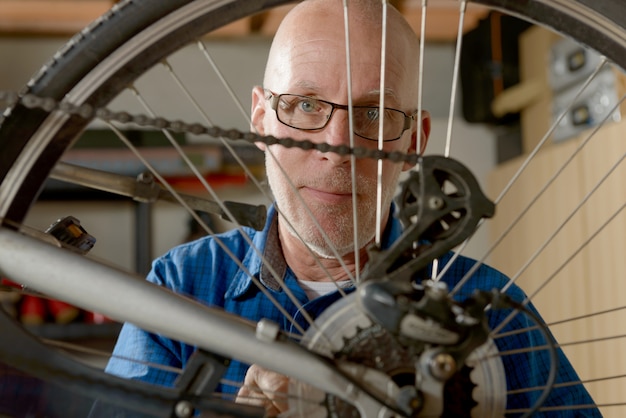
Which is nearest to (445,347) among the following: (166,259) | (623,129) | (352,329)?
(352,329)

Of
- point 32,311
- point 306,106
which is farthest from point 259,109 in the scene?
point 32,311

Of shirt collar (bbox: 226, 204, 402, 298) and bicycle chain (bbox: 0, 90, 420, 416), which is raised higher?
shirt collar (bbox: 226, 204, 402, 298)

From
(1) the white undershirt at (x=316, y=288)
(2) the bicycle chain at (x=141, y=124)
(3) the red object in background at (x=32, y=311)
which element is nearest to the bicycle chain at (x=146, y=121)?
(2) the bicycle chain at (x=141, y=124)

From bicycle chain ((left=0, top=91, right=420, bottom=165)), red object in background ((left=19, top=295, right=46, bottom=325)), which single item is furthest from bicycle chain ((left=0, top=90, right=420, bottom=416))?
red object in background ((left=19, top=295, right=46, bottom=325))

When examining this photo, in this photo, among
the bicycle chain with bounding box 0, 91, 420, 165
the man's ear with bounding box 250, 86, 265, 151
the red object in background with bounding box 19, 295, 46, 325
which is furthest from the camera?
the red object in background with bounding box 19, 295, 46, 325

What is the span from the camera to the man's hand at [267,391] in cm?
69

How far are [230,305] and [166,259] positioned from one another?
0.15 m

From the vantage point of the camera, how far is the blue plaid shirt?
0.98m

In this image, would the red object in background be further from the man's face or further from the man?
the man's face

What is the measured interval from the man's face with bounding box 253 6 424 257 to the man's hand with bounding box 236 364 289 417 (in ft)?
0.91

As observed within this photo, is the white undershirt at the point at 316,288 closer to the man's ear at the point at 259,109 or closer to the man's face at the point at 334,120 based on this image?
the man's face at the point at 334,120

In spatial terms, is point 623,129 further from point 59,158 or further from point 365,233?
point 59,158

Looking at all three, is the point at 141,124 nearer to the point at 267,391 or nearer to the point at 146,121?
the point at 146,121

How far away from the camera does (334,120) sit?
3.07 feet
